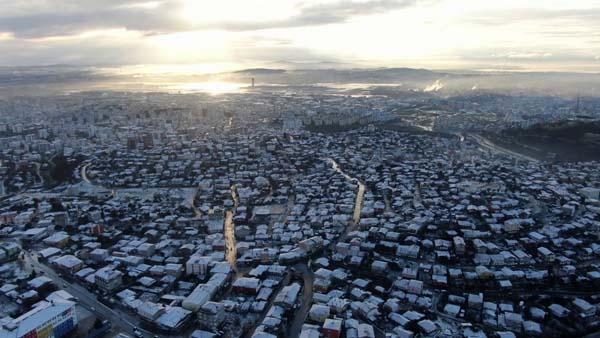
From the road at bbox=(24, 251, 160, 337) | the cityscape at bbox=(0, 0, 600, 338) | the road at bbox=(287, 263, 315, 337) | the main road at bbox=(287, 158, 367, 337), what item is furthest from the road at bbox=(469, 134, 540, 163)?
the road at bbox=(24, 251, 160, 337)

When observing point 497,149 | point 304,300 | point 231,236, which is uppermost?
point 497,149

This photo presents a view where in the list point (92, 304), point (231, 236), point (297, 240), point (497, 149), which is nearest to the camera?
point (92, 304)

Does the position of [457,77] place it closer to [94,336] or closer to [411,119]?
[411,119]

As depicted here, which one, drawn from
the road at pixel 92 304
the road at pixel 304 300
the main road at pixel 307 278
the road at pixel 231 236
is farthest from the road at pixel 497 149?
the road at pixel 92 304

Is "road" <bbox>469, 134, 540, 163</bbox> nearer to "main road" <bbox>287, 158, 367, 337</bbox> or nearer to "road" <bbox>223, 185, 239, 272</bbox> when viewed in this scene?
"main road" <bbox>287, 158, 367, 337</bbox>

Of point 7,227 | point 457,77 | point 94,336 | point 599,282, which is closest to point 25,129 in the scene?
point 7,227

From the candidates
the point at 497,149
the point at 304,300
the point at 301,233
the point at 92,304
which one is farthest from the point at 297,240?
the point at 497,149

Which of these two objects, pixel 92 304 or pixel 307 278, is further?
pixel 307 278

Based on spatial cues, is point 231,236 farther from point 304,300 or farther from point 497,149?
point 497,149
